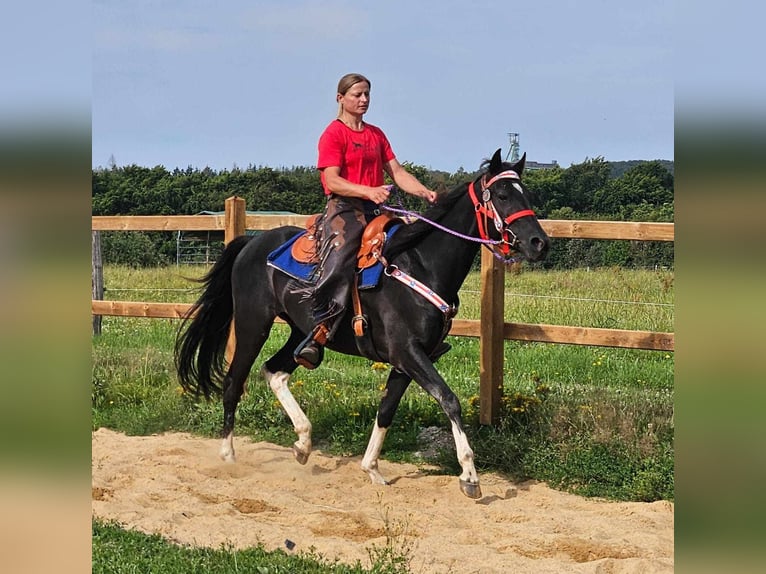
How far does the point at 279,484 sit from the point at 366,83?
326 cm

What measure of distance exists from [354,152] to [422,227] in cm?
81

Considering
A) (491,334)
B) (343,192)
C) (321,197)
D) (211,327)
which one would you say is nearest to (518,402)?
(491,334)

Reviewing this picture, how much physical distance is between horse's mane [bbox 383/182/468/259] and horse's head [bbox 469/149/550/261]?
23 centimetres

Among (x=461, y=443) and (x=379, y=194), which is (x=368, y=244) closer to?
(x=379, y=194)

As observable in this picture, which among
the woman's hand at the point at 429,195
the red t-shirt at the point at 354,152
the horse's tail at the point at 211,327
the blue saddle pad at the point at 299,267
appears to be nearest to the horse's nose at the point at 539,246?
the woman's hand at the point at 429,195

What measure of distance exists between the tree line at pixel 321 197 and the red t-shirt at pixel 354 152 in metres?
0.53

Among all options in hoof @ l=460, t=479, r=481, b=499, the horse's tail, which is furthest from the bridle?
the horse's tail

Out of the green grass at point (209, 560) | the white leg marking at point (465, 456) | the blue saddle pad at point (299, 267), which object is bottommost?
the green grass at point (209, 560)

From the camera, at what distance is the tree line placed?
45.0 ft

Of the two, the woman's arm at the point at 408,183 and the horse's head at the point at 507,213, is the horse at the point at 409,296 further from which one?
the woman's arm at the point at 408,183

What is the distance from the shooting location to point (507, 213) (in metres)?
5.93

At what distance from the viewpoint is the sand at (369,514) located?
498 centimetres
